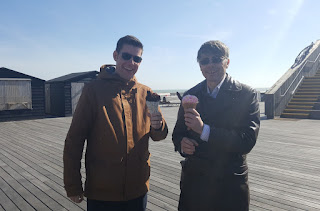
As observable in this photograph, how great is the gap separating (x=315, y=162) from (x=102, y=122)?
18.5 feet

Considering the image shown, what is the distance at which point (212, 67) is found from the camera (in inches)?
79.0

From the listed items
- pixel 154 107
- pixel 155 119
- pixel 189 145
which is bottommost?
pixel 189 145

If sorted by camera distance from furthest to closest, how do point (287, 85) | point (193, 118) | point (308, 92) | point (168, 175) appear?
point (308, 92) → point (287, 85) → point (168, 175) → point (193, 118)

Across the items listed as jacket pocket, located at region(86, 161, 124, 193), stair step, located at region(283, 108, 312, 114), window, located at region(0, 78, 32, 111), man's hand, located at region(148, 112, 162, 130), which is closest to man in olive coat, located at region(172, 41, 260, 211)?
man's hand, located at region(148, 112, 162, 130)

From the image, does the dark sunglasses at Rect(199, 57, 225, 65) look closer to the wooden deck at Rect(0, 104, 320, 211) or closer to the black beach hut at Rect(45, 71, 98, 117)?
the wooden deck at Rect(0, 104, 320, 211)

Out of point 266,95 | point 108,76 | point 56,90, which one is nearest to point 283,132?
point 266,95

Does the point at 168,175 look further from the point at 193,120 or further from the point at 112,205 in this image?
the point at 193,120

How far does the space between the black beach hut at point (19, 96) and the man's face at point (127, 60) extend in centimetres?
1653

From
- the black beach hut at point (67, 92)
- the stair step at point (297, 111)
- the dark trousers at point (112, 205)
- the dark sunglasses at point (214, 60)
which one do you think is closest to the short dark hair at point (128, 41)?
the dark sunglasses at point (214, 60)

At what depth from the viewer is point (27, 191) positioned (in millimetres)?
4398

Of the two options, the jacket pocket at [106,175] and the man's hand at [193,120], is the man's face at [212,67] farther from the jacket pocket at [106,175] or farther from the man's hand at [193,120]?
the jacket pocket at [106,175]

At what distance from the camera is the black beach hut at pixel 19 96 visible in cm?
1585

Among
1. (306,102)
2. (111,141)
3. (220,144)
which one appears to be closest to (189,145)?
(220,144)

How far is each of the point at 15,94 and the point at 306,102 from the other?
17.8 meters
